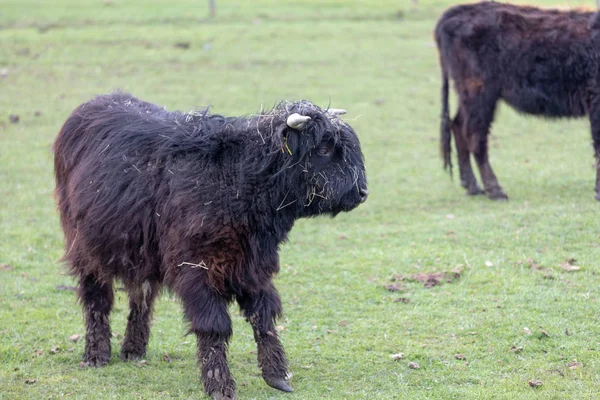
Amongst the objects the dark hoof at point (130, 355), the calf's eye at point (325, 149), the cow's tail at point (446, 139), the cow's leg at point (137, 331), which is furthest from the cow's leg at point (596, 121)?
the dark hoof at point (130, 355)

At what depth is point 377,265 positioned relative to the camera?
854 cm

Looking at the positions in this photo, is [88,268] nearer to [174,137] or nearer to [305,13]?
[174,137]

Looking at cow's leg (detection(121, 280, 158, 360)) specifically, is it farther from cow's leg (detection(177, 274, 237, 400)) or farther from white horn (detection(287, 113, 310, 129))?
white horn (detection(287, 113, 310, 129))

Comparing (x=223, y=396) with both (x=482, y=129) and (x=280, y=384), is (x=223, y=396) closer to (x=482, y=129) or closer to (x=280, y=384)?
(x=280, y=384)

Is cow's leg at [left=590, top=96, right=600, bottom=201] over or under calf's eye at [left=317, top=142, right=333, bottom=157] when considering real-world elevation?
under

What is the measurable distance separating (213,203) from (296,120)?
799mm

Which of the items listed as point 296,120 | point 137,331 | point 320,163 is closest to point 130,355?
point 137,331

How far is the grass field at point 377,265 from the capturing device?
5.99 meters

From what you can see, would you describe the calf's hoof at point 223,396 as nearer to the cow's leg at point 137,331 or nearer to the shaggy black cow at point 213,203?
the shaggy black cow at point 213,203

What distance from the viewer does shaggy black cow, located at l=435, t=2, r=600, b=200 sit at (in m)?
10.7

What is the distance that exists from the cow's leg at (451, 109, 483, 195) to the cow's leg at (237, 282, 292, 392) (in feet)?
20.3

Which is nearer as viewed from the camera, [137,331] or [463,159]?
[137,331]

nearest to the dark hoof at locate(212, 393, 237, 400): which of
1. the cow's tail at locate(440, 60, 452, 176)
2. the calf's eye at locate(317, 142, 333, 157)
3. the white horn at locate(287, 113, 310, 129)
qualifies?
the calf's eye at locate(317, 142, 333, 157)

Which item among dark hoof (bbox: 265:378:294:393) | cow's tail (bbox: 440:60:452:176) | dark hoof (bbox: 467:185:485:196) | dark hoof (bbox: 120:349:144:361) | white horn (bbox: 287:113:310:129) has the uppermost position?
white horn (bbox: 287:113:310:129)
